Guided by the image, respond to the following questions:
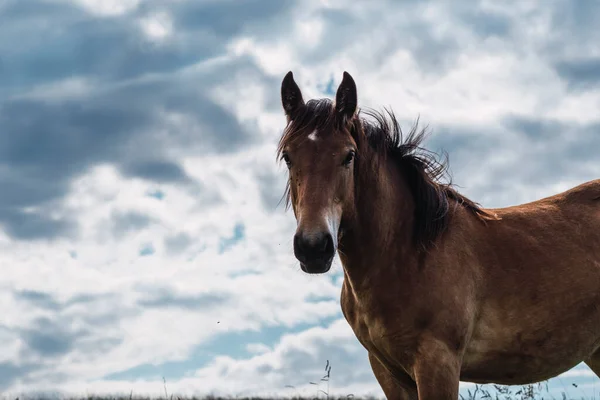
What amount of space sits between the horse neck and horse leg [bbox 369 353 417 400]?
97 centimetres

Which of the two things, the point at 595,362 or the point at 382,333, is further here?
the point at 595,362

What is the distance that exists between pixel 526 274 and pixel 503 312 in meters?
0.48

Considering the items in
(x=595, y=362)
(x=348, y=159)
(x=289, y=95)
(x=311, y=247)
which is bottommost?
(x=595, y=362)

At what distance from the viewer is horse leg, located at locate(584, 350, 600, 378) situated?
8.49 meters

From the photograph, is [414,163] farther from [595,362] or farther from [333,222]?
[595,362]

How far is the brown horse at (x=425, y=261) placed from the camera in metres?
6.22

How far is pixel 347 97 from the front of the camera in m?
6.54

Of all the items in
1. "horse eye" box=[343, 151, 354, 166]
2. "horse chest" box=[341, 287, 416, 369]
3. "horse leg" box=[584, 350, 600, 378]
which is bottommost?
"horse leg" box=[584, 350, 600, 378]

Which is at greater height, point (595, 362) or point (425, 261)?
point (425, 261)

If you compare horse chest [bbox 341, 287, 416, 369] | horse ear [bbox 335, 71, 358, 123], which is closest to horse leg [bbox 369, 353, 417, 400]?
horse chest [bbox 341, 287, 416, 369]

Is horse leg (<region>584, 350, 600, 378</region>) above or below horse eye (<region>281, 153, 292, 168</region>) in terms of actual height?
below

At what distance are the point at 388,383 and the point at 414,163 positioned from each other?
6.89 feet

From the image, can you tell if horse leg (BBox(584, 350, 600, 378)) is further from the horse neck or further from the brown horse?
the horse neck

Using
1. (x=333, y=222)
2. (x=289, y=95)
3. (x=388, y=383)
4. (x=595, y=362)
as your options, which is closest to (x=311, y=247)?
(x=333, y=222)
